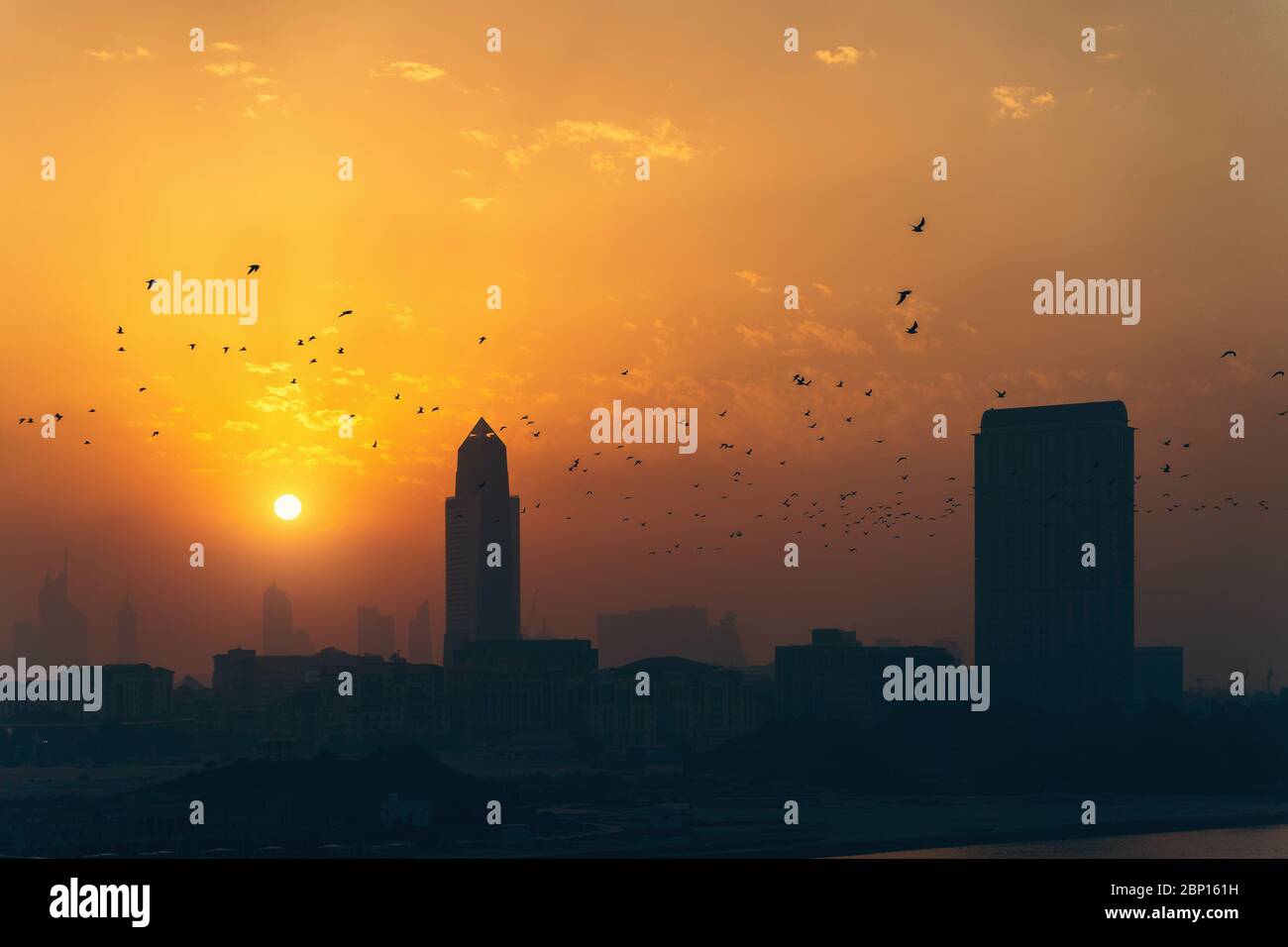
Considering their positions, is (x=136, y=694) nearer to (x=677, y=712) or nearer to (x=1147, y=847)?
(x=677, y=712)

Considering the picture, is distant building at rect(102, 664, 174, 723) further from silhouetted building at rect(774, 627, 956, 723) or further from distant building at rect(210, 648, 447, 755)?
silhouetted building at rect(774, 627, 956, 723)

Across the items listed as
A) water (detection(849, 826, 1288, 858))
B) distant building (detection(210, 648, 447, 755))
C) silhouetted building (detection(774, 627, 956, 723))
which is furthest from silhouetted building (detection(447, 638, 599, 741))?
water (detection(849, 826, 1288, 858))

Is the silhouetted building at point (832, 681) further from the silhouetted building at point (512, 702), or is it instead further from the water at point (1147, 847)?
the water at point (1147, 847)

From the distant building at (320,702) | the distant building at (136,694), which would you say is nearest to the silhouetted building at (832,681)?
the distant building at (320,702)

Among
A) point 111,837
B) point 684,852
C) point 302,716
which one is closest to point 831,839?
point 684,852

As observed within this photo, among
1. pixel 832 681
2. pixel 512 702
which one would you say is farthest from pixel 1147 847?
pixel 512 702
